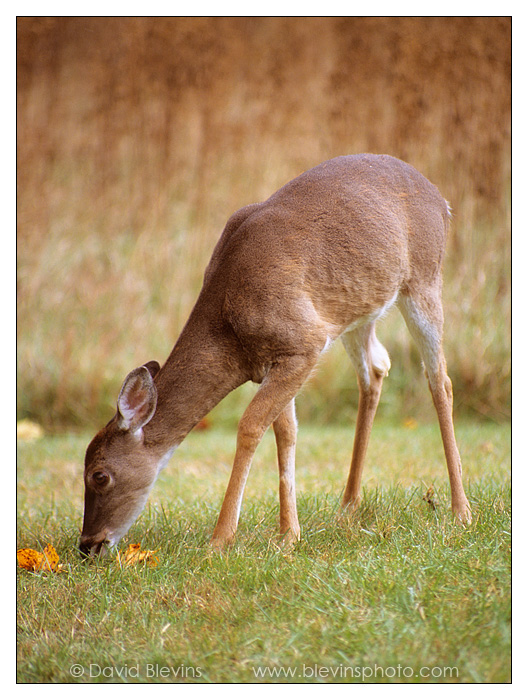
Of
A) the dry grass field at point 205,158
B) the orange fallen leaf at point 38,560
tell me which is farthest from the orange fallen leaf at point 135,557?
the dry grass field at point 205,158

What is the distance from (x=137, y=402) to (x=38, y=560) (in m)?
0.82

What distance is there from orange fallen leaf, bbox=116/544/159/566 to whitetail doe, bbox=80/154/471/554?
6.6 inches

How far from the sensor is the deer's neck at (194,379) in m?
3.34

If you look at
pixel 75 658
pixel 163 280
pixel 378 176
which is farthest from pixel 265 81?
pixel 75 658

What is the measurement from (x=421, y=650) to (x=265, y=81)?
777 cm

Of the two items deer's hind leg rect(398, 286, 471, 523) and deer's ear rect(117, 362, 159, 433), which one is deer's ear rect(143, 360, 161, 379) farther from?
deer's hind leg rect(398, 286, 471, 523)

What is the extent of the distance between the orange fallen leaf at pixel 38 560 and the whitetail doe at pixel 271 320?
0.14 meters

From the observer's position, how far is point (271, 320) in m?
3.18

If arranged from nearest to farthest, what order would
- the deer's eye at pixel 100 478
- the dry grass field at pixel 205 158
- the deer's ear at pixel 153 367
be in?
1. the deer's eye at pixel 100 478
2. the deer's ear at pixel 153 367
3. the dry grass field at pixel 205 158

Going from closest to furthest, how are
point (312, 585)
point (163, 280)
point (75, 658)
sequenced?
point (75, 658)
point (312, 585)
point (163, 280)

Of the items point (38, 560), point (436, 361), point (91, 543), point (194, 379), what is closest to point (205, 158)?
point (436, 361)

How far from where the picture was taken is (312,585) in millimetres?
2762

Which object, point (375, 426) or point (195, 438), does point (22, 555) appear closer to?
point (195, 438)

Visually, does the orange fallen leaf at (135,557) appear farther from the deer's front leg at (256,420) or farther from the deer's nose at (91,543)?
the deer's front leg at (256,420)
